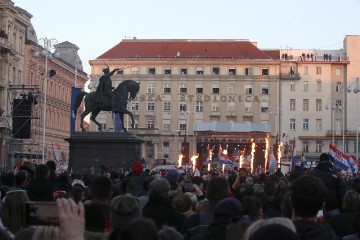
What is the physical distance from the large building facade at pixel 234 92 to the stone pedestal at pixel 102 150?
68.7 meters

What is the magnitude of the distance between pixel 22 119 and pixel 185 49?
7067cm

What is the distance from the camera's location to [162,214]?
360 inches

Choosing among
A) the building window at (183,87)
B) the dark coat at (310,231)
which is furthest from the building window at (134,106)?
the dark coat at (310,231)

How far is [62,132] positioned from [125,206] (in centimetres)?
9404

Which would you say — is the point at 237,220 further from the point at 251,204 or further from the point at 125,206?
the point at 251,204

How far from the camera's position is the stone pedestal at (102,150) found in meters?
35.2

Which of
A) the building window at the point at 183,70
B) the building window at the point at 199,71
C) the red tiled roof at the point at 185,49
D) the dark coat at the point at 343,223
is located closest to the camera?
the dark coat at the point at 343,223

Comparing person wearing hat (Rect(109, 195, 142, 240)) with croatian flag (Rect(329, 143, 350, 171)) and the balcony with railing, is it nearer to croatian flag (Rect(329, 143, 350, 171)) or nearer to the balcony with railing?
croatian flag (Rect(329, 143, 350, 171))

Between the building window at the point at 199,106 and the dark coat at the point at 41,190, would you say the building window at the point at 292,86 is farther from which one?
the dark coat at the point at 41,190

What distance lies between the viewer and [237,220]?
7105mm

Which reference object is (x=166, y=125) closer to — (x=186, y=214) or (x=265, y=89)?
(x=265, y=89)

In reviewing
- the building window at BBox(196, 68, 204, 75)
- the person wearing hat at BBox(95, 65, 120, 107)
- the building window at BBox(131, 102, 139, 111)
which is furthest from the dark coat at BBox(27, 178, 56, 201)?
the building window at BBox(196, 68, 204, 75)

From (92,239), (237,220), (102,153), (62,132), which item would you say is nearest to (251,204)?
(237,220)

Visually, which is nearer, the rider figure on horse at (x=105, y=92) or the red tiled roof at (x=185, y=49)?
the rider figure on horse at (x=105, y=92)
